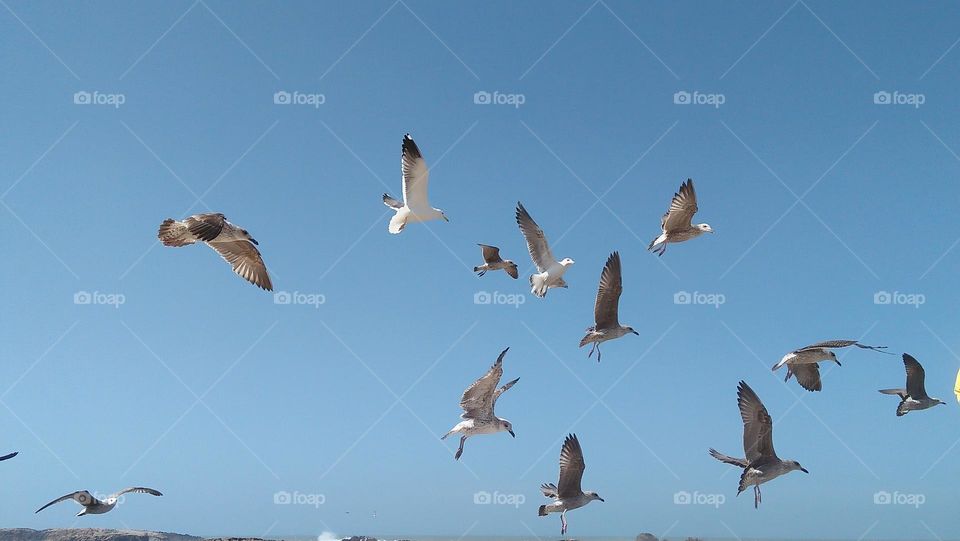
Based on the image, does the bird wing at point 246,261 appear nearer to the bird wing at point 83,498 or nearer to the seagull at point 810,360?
the bird wing at point 83,498

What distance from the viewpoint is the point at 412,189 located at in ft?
57.1

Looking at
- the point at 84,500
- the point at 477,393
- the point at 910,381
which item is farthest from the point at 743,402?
the point at 84,500

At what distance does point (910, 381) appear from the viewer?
1942cm

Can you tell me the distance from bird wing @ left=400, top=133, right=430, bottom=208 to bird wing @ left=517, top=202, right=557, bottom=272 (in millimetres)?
3059

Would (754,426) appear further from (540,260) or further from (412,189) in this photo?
(412,189)

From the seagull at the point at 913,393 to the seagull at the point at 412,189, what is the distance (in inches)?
496

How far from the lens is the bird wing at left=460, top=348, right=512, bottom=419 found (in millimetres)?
16391

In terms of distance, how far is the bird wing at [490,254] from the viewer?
2038cm

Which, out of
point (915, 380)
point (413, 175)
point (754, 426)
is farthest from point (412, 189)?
point (915, 380)

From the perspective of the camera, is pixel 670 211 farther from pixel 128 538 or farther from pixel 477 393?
pixel 128 538

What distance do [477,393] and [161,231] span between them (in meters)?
7.24

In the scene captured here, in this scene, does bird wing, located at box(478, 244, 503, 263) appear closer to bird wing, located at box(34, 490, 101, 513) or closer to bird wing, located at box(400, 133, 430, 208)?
bird wing, located at box(400, 133, 430, 208)

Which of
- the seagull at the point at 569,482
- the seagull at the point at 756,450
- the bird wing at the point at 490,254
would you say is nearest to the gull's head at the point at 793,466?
the seagull at the point at 756,450

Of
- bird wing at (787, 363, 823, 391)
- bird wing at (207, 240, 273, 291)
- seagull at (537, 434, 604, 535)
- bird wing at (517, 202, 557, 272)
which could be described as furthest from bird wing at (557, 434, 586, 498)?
bird wing at (207, 240, 273, 291)
